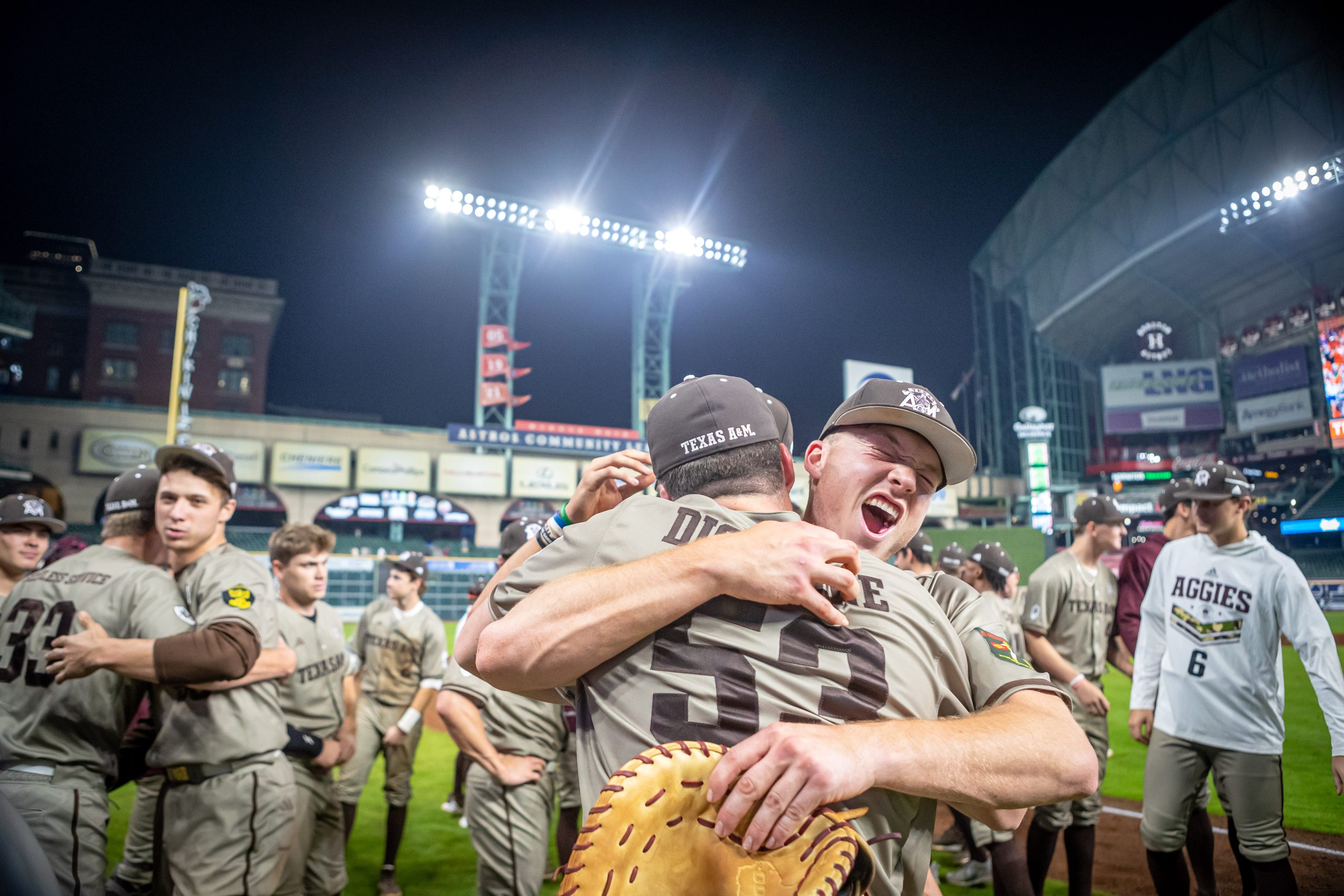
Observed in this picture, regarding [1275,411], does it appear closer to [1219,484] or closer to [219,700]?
[1219,484]

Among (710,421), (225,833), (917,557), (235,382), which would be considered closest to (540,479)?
(235,382)

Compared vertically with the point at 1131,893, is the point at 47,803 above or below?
above

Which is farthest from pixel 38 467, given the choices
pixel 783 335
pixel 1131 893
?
pixel 1131 893

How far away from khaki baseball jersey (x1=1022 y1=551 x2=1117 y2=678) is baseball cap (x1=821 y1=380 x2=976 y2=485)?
410 cm

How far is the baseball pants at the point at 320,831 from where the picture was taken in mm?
4508

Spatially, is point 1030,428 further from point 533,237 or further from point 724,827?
point 724,827

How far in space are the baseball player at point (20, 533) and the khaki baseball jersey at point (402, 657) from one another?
2.68 metres

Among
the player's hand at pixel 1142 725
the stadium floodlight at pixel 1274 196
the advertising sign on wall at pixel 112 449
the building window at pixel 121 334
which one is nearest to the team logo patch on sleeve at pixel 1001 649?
the player's hand at pixel 1142 725

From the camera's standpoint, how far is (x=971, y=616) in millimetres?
1632

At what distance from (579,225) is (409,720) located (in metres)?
29.9

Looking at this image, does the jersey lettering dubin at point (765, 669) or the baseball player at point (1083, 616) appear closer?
the jersey lettering dubin at point (765, 669)

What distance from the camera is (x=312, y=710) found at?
5160mm

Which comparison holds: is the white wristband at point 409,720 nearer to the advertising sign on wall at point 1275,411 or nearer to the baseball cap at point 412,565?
the baseball cap at point 412,565

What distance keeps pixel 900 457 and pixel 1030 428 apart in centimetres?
4063
